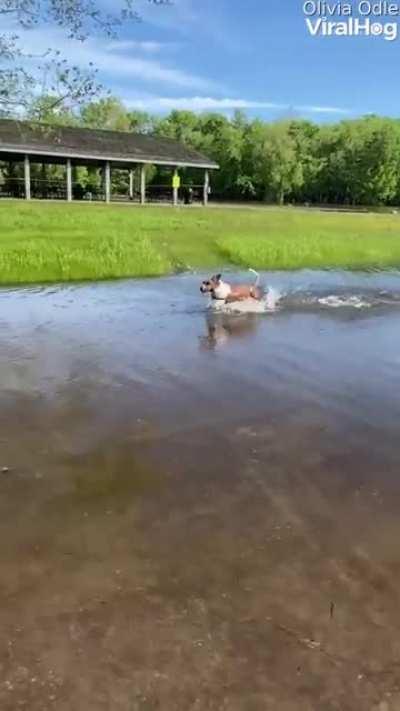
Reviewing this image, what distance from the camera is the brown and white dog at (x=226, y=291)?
15297mm

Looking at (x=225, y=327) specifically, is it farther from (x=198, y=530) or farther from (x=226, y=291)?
(x=198, y=530)

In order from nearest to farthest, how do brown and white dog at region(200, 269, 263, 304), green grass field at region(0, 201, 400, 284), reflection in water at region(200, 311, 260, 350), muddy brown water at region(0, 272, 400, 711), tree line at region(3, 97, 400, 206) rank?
1. muddy brown water at region(0, 272, 400, 711)
2. reflection in water at region(200, 311, 260, 350)
3. brown and white dog at region(200, 269, 263, 304)
4. green grass field at region(0, 201, 400, 284)
5. tree line at region(3, 97, 400, 206)

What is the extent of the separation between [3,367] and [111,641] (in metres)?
6.94

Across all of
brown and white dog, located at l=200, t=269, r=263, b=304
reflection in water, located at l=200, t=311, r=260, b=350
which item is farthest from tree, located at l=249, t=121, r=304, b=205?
reflection in water, located at l=200, t=311, r=260, b=350

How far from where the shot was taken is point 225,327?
45.7ft

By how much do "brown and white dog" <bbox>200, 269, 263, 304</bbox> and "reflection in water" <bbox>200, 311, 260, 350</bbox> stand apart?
464 mm

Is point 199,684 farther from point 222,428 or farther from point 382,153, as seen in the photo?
point 382,153

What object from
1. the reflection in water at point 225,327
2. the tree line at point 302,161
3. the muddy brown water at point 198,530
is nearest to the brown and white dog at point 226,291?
the reflection in water at point 225,327

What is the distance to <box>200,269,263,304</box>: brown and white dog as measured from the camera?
15297 mm

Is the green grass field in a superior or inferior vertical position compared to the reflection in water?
superior

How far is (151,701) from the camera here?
378 centimetres

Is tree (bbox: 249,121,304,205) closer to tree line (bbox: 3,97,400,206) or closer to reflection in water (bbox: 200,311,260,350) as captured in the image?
tree line (bbox: 3,97,400,206)

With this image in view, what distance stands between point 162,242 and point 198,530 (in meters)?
21.1

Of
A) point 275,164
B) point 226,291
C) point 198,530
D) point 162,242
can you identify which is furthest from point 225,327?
point 275,164
